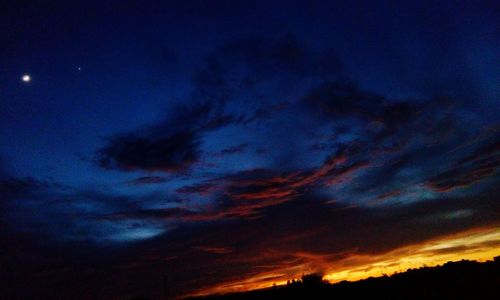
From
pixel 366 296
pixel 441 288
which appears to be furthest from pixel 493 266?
pixel 366 296

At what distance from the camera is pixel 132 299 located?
43.1 m

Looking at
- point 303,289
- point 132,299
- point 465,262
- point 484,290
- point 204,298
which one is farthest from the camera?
point 465,262

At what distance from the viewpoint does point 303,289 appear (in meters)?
37.1

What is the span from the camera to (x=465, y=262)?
5188cm

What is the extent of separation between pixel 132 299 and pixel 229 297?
11818 millimetres

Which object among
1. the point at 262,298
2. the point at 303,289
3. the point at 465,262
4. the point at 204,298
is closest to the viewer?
the point at 262,298

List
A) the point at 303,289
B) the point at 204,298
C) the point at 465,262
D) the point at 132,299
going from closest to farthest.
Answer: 1. the point at 303,289
2. the point at 204,298
3. the point at 132,299
4. the point at 465,262

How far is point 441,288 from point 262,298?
46.4 feet

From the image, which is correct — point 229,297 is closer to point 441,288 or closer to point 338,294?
point 338,294

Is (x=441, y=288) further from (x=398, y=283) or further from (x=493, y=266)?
(x=493, y=266)

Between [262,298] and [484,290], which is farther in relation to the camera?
[262,298]

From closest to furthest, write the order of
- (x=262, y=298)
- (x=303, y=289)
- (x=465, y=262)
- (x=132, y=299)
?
1. (x=262, y=298)
2. (x=303, y=289)
3. (x=132, y=299)
4. (x=465, y=262)

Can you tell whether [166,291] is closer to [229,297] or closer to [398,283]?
[229,297]

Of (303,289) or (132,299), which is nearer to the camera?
(303,289)
